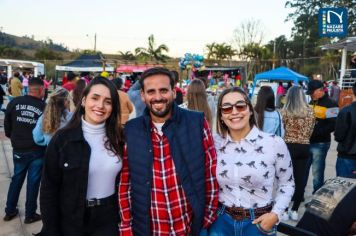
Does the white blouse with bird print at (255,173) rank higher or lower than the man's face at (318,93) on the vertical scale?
lower

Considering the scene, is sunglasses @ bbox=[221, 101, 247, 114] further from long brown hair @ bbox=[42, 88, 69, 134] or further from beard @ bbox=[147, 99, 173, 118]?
long brown hair @ bbox=[42, 88, 69, 134]

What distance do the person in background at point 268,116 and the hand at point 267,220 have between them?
217 cm

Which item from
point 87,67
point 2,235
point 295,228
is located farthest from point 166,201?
point 87,67

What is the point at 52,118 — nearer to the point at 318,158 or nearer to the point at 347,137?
the point at 347,137

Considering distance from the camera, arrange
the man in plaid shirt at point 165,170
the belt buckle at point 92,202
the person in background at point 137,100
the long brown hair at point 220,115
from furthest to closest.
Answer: the person in background at point 137,100 < the long brown hair at point 220,115 < the belt buckle at point 92,202 < the man in plaid shirt at point 165,170

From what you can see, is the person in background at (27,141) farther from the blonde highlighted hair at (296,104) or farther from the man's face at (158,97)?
the blonde highlighted hair at (296,104)

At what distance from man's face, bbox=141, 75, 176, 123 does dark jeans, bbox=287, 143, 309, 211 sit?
276 cm

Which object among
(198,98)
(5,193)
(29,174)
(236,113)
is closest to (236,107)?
(236,113)

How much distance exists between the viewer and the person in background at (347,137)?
4312 mm

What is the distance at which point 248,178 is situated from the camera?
2201 millimetres

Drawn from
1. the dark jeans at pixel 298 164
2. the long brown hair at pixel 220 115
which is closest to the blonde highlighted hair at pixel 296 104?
the dark jeans at pixel 298 164

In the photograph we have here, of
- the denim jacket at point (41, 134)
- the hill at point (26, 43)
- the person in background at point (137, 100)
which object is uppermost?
the hill at point (26, 43)

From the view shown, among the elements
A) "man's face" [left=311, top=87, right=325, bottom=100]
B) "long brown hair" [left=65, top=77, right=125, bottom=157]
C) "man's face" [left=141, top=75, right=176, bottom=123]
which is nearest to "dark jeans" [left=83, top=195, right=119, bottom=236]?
"long brown hair" [left=65, top=77, right=125, bottom=157]

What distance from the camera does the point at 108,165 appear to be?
227cm
